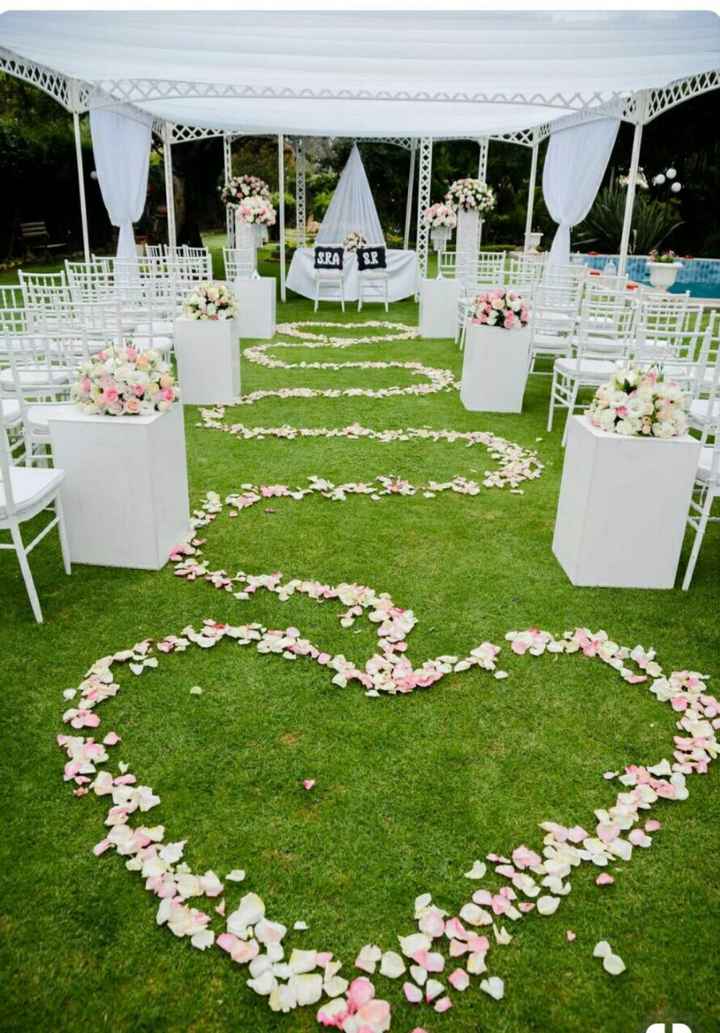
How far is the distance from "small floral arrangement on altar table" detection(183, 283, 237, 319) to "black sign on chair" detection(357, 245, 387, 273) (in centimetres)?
717

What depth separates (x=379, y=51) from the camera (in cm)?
675

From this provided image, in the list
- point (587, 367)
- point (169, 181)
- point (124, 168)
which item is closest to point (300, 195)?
point (169, 181)

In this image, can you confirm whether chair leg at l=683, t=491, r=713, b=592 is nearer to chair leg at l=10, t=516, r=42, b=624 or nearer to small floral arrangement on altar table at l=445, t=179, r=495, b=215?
chair leg at l=10, t=516, r=42, b=624

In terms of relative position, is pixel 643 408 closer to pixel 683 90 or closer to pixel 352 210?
pixel 683 90

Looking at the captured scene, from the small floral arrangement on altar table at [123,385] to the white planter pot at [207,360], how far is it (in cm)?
306

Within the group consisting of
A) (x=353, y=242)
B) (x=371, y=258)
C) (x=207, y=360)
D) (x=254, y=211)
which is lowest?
(x=207, y=360)

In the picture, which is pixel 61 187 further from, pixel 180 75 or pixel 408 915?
pixel 408 915

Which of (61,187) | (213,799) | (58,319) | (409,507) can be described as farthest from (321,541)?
(61,187)

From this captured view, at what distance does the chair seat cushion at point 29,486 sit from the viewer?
10.7ft

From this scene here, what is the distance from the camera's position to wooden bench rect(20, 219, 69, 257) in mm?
19094

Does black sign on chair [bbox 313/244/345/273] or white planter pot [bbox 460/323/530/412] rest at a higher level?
black sign on chair [bbox 313/244/345/273]

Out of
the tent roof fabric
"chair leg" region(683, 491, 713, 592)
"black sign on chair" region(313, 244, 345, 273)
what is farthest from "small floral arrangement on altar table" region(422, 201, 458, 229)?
"chair leg" region(683, 491, 713, 592)

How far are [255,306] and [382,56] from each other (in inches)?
164

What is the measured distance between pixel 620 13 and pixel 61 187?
17244mm
